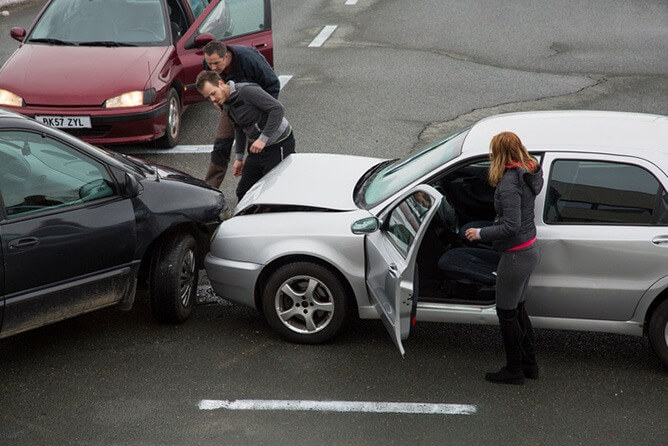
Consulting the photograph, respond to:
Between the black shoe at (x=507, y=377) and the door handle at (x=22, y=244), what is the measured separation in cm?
306

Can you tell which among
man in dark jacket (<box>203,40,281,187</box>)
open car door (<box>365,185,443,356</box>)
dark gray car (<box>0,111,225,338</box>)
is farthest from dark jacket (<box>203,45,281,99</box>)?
open car door (<box>365,185,443,356</box>)

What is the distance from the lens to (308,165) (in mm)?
7555

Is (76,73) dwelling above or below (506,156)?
below

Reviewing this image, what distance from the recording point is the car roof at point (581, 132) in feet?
20.3

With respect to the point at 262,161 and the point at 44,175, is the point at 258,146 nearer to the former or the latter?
the point at 262,161

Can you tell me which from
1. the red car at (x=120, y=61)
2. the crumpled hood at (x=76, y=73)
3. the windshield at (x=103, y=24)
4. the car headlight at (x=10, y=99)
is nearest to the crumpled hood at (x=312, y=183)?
the red car at (x=120, y=61)

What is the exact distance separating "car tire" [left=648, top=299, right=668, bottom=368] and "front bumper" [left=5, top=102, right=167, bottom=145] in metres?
6.03

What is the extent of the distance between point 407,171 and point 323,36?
33.0 feet

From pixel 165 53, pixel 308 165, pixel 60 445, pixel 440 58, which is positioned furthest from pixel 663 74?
pixel 60 445

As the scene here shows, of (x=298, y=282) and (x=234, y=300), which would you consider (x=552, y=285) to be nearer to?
(x=298, y=282)

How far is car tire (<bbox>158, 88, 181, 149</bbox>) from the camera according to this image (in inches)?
425

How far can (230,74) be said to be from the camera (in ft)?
28.7

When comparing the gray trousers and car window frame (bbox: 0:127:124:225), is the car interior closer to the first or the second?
the gray trousers

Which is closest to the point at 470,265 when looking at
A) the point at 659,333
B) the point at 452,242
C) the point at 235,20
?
the point at 452,242
